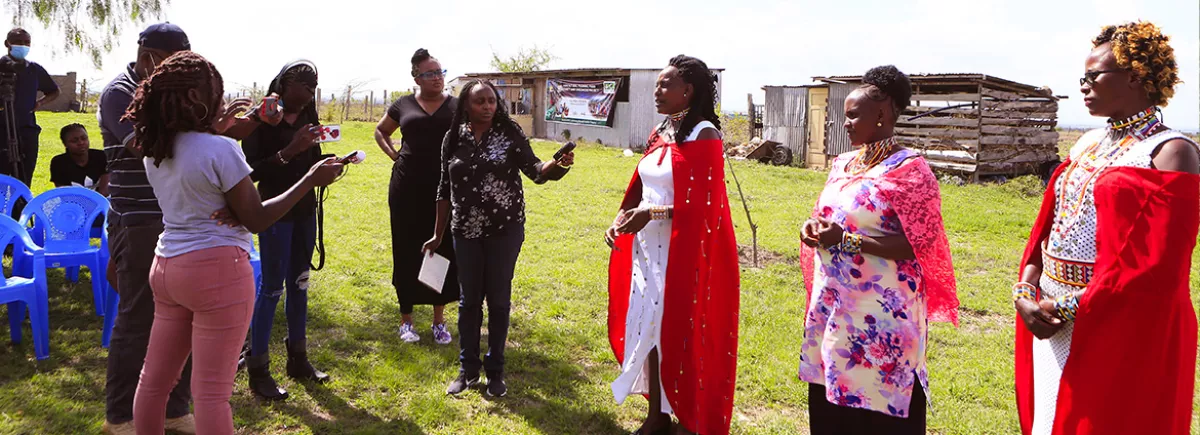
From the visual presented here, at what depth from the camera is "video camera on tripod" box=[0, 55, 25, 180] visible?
6254 millimetres

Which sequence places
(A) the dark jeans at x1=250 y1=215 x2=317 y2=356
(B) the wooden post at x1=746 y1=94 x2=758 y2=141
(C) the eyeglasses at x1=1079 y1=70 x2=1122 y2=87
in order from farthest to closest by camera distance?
(B) the wooden post at x1=746 y1=94 x2=758 y2=141
(A) the dark jeans at x1=250 y1=215 x2=317 y2=356
(C) the eyeglasses at x1=1079 y1=70 x2=1122 y2=87

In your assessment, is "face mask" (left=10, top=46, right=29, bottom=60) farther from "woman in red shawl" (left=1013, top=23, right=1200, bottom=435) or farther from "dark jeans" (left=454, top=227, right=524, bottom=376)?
"woman in red shawl" (left=1013, top=23, right=1200, bottom=435)

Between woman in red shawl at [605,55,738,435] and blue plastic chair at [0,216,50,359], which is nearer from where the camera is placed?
woman in red shawl at [605,55,738,435]

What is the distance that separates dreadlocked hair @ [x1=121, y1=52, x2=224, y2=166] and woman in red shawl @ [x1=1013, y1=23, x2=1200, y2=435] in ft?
9.02

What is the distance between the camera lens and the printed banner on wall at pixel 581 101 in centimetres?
2491

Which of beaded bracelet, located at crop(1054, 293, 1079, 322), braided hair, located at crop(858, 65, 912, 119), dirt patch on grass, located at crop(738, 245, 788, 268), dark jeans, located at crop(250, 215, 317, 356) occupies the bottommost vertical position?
dirt patch on grass, located at crop(738, 245, 788, 268)

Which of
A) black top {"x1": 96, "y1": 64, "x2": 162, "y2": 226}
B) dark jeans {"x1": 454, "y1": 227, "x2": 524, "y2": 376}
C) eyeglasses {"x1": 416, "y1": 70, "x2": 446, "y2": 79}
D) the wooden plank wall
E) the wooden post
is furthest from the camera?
the wooden post

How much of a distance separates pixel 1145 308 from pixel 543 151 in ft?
69.0

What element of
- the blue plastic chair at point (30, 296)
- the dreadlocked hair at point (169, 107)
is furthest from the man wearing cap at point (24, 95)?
the dreadlocked hair at point (169, 107)

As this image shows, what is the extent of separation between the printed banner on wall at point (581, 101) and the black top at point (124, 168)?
2181cm

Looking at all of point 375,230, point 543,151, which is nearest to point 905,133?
point 543,151

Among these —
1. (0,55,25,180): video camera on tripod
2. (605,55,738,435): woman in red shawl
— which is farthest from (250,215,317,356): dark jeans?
(0,55,25,180): video camera on tripod

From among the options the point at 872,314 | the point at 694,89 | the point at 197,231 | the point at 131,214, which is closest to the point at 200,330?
the point at 197,231

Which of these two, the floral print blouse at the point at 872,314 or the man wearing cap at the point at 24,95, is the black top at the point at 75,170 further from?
the floral print blouse at the point at 872,314
